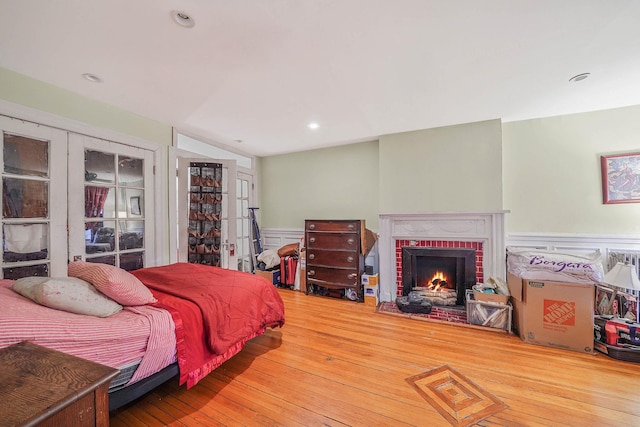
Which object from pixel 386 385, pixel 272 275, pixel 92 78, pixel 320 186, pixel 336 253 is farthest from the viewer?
pixel 320 186

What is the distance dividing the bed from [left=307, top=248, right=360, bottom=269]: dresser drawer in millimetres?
1769

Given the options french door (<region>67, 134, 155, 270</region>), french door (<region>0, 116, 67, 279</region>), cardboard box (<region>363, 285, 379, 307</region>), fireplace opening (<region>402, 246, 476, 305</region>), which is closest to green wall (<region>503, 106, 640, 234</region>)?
fireplace opening (<region>402, 246, 476, 305</region>)

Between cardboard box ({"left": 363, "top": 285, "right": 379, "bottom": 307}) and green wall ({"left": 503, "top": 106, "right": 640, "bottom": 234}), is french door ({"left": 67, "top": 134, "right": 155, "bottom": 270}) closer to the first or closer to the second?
cardboard box ({"left": 363, "top": 285, "right": 379, "bottom": 307})

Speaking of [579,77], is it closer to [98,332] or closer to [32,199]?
[98,332]

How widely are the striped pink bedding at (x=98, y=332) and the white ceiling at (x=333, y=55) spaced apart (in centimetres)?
174

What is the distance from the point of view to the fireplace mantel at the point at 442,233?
321 centimetres

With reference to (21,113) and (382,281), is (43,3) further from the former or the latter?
(382,281)

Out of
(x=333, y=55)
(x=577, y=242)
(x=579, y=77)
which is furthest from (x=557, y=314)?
(x=333, y=55)

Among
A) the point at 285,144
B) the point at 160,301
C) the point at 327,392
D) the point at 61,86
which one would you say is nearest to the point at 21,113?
the point at 61,86

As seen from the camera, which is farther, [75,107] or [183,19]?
[75,107]

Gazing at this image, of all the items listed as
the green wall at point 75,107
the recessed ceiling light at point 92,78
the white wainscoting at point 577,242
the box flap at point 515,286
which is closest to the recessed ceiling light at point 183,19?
the recessed ceiling light at point 92,78

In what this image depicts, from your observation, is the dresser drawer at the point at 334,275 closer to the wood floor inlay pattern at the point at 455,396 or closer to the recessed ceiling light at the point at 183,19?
the wood floor inlay pattern at the point at 455,396

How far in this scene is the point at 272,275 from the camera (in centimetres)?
443

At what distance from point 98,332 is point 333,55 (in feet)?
7.71
